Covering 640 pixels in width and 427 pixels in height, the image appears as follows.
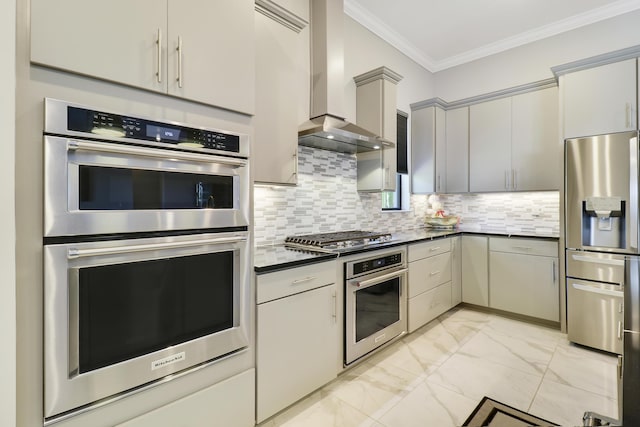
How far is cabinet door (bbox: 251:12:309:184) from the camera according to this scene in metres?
2.07

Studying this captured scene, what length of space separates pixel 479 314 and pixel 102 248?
3.77 m

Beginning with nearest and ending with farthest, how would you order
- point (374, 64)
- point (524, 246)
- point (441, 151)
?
1. point (524, 246)
2. point (374, 64)
3. point (441, 151)

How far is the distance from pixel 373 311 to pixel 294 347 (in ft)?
2.75

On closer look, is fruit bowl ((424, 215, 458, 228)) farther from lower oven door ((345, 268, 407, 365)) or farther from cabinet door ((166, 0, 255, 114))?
cabinet door ((166, 0, 255, 114))

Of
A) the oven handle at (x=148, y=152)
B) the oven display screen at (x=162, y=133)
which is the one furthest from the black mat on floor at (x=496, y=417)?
the oven display screen at (x=162, y=133)

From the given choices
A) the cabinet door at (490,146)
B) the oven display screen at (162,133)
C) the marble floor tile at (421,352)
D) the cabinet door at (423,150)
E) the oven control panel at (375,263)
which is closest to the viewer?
the oven display screen at (162,133)

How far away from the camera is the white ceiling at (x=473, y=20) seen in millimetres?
3133

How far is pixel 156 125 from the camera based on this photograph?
1297mm

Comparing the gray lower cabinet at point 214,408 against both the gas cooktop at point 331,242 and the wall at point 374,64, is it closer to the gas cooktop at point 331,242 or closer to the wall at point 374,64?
the gas cooktop at point 331,242

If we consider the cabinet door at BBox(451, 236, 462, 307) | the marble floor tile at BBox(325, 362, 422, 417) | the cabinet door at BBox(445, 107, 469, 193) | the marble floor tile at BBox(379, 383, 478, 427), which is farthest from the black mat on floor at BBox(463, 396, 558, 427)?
the cabinet door at BBox(445, 107, 469, 193)

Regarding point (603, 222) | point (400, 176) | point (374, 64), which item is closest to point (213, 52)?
point (374, 64)

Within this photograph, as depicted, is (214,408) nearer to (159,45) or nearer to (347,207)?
(159,45)

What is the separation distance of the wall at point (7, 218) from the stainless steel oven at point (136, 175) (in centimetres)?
10

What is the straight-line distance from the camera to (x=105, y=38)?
1162mm
